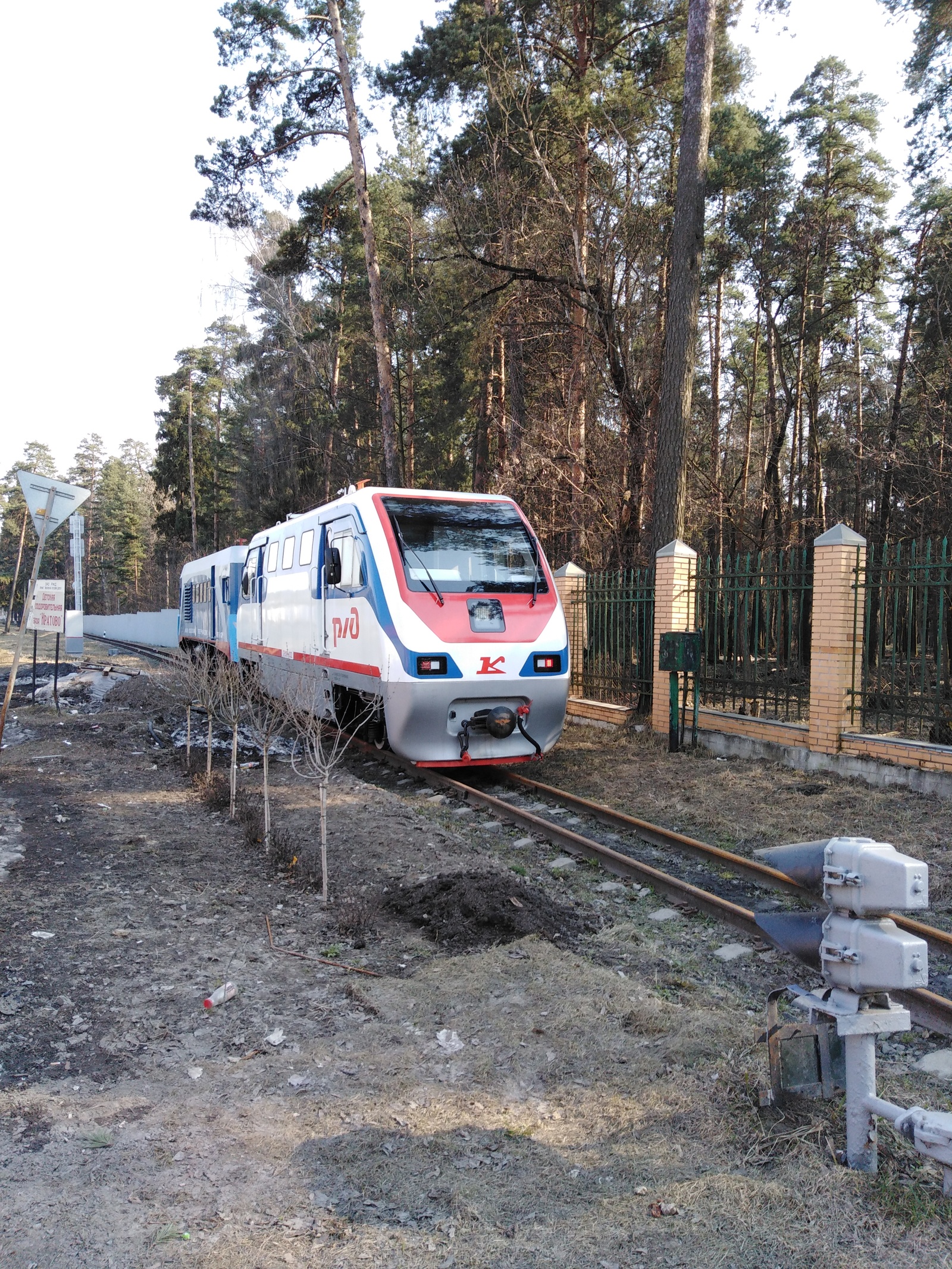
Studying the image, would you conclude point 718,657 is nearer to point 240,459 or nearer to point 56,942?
point 56,942

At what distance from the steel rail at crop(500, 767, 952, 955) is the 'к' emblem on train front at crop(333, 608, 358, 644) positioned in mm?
2389

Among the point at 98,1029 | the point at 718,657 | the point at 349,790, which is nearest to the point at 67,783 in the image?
the point at 349,790

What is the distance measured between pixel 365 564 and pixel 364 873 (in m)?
3.70

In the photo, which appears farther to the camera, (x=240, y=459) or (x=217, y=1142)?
(x=240, y=459)

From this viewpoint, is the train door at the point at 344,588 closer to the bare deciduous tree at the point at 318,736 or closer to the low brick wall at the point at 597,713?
the bare deciduous tree at the point at 318,736

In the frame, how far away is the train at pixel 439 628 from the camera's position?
28.5 feet

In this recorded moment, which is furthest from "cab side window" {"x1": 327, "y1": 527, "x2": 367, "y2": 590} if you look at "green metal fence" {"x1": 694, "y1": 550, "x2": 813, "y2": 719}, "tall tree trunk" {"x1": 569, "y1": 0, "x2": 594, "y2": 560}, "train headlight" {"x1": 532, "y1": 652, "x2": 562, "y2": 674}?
"tall tree trunk" {"x1": 569, "y1": 0, "x2": 594, "y2": 560}

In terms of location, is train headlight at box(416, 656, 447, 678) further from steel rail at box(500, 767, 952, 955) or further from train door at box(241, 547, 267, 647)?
train door at box(241, 547, 267, 647)

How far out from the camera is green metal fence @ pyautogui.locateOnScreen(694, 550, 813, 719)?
1055 centimetres

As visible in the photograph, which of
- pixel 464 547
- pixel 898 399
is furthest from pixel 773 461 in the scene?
pixel 464 547

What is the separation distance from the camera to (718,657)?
1160cm

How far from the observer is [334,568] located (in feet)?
32.5

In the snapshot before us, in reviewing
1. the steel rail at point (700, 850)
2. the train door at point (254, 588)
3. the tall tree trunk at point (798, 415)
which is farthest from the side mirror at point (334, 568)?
the tall tree trunk at point (798, 415)

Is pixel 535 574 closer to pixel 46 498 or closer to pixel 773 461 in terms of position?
pixel 46 498
